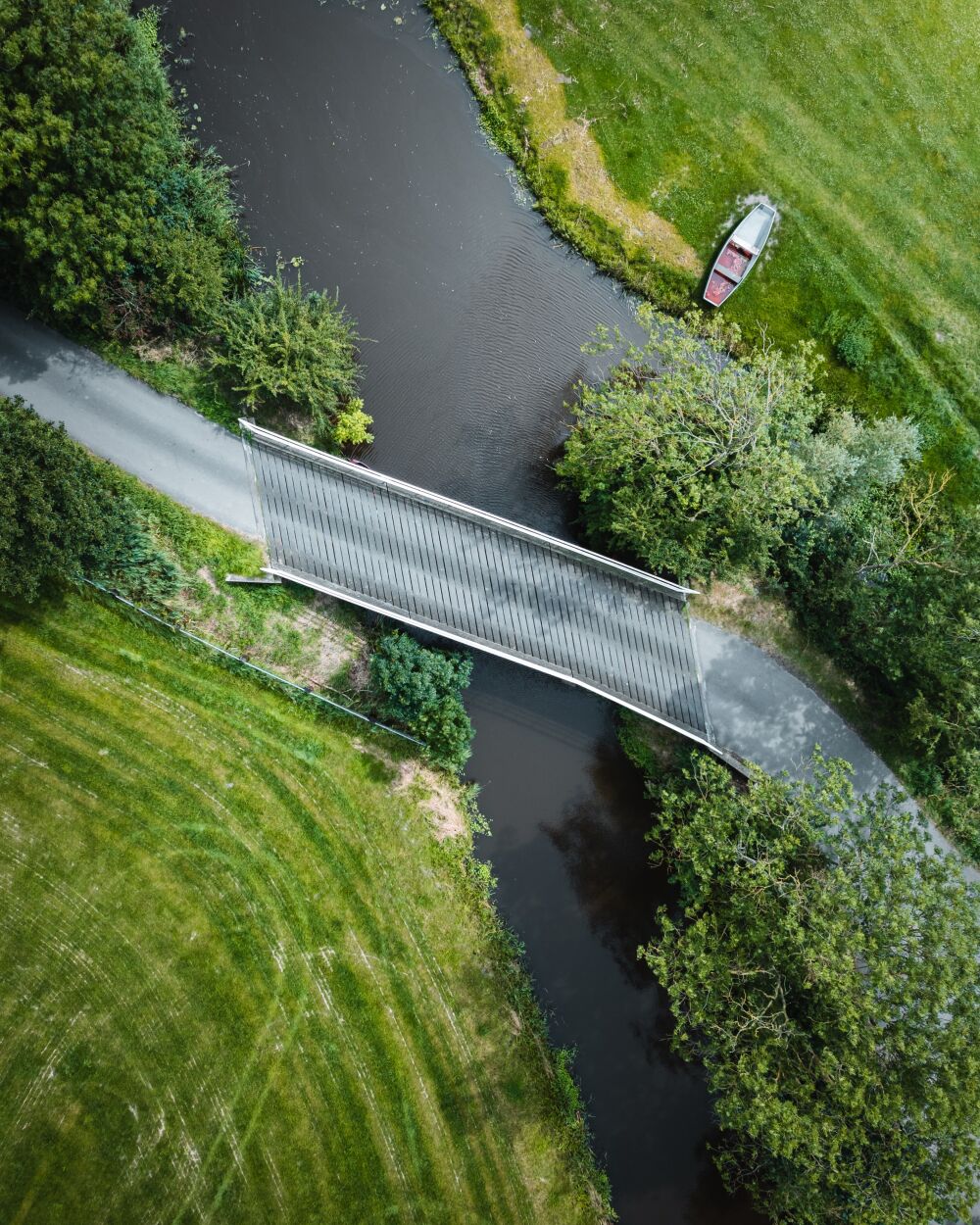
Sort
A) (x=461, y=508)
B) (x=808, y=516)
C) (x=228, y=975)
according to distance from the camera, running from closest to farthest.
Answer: (x=228, y=975) → (x=461, y=508) → (x=808, y=516)

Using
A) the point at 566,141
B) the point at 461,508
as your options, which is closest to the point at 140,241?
the point at 461,508

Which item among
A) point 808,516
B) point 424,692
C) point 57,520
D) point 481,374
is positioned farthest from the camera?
point 481,374

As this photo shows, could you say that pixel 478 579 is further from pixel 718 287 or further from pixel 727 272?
pixel 727 272

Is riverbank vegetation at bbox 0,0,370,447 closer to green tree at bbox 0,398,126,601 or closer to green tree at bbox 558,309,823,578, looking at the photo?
green tree at bbox 0,398,126,601

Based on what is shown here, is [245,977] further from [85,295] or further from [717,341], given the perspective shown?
[717,341]

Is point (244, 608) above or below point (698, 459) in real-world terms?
below

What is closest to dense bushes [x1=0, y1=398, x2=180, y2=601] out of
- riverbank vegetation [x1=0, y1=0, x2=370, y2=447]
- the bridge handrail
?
riverbank vegetation [x1=0, y1=0, x2=370, y2=447]
